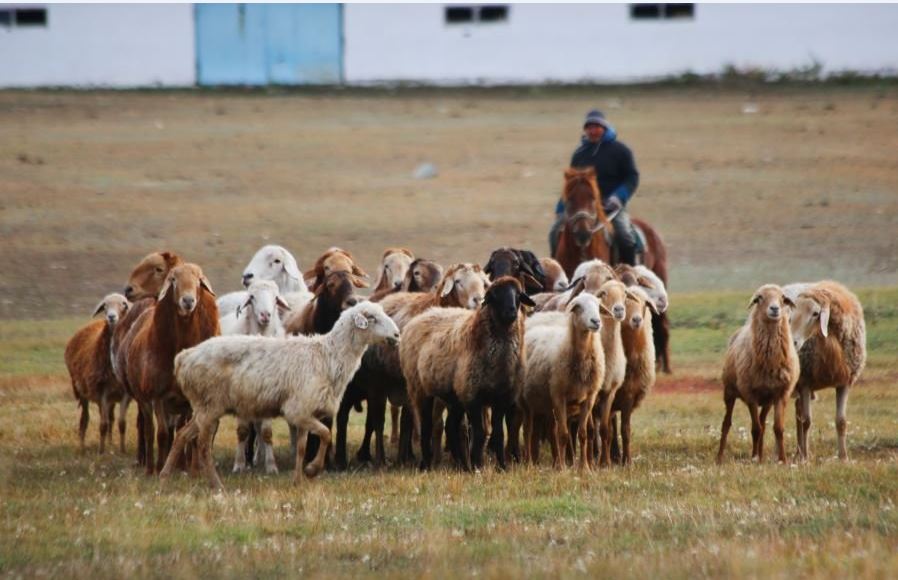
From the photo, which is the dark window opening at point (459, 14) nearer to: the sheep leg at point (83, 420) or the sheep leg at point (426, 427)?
the sheep leg at point (83, 420)

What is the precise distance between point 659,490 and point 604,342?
2.18 m

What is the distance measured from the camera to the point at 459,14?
43.6m

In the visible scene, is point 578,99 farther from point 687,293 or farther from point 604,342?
point 604,342

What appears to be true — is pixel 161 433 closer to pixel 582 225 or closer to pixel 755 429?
pixel 755 429

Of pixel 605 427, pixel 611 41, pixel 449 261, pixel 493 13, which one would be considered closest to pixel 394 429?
pixel 605 427

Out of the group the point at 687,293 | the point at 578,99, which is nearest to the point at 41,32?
the point at 578,99

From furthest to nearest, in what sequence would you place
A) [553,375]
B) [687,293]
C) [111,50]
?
[111,50] → [687,293] → [553,375]

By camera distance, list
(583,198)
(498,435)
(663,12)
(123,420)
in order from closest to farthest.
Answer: (498,435) < (123,420) < (583,198) < (663,12)

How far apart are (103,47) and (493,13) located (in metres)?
9.37

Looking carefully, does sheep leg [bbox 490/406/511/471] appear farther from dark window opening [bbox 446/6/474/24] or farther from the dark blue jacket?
dark window opening [bbox 446/6/474/24]

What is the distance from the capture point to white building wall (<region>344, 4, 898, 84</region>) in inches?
1672

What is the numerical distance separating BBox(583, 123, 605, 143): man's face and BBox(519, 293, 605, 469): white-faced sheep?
637cm

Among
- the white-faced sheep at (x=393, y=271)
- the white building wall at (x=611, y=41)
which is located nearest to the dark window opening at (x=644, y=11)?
the white building wall at (x=611, y=41)

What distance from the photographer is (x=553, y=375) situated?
14227 mm
